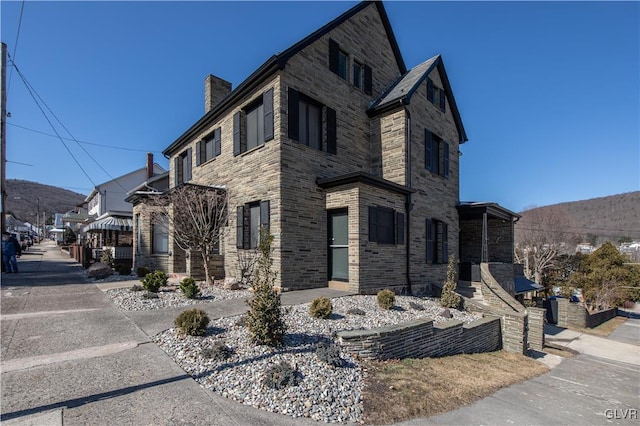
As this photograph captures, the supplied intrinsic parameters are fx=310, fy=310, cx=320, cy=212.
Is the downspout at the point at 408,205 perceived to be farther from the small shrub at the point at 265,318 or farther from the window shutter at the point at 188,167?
the window shutter at the point at 188,167

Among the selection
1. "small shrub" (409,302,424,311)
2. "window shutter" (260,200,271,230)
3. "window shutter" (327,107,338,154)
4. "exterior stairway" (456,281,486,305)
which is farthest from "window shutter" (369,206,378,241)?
"exterior stairway" (456,281,486,305)

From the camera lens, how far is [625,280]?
26109mm

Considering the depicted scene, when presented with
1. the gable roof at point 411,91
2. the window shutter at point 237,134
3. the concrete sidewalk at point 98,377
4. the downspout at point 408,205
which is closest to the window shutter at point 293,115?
the window shutter at point 237,134

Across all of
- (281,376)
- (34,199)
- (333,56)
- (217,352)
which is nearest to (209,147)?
(333,56)

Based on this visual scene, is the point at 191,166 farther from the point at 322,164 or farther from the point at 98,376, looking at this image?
the point at 98,376

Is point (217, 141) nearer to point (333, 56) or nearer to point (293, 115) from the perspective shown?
point (293, 115)

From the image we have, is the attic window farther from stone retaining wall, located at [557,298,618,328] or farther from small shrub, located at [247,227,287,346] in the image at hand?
stone retaining wall, located at [557,298,618,328]

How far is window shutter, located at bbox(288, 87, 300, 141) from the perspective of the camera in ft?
34.5

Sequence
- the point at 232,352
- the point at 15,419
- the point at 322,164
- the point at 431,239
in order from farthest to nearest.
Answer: the point at 431,239 → the point at 322,164 → the point at 232,352 → the point at 15,419

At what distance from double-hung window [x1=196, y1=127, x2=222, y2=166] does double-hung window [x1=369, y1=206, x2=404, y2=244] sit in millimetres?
7515

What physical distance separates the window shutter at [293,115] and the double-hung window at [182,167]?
878cm

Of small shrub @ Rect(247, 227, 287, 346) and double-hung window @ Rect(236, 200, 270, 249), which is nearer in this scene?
small shrub @ Rect(247, 227, 287, 346)

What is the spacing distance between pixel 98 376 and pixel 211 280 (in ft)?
21.9

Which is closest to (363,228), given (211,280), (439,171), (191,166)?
(211,280)
